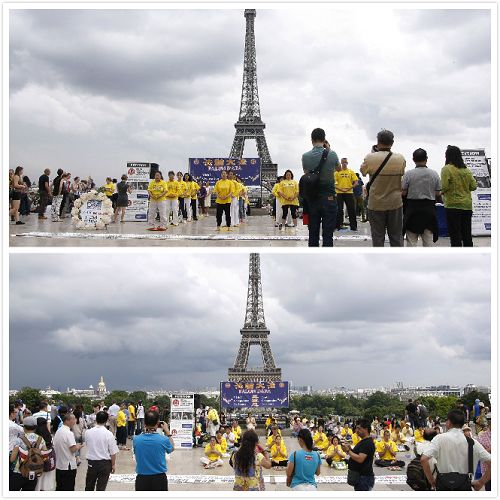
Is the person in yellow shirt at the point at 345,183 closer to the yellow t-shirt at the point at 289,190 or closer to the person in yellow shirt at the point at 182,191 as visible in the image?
the yellow t-shirt at the point at 289,190

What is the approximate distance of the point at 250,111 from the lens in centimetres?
7081

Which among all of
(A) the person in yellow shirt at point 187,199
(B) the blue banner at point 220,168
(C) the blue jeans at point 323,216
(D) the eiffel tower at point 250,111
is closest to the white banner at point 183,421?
(A) the person in yellow shirt at point 187,199

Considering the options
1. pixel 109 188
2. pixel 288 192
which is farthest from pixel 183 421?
pixel 109 188

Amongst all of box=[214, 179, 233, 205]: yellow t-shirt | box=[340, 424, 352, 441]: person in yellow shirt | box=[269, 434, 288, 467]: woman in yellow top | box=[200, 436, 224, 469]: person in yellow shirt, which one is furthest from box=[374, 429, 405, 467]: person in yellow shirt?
box=[214, 179, 233, 205]: yellow t-shirt

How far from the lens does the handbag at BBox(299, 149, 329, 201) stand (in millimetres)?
8445

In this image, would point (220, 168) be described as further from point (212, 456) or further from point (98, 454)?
point (98, 454)

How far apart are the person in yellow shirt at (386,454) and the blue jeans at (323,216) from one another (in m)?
6.69

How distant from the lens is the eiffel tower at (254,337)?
2697 inches

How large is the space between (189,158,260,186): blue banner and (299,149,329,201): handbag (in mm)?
26864

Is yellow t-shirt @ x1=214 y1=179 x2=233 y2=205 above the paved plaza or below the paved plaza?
above

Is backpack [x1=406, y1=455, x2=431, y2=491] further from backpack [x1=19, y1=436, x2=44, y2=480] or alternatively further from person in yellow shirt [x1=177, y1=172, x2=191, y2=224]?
person in yellow shirt [x1=177, y1=172, x2=191, y2=224]

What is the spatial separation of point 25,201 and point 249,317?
5405 cm

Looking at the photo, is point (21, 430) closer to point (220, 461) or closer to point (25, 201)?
point (220, 461)

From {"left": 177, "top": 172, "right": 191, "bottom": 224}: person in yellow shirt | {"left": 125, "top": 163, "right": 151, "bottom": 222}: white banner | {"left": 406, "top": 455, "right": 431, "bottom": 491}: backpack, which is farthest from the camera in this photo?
{"left": 125, "top": 163, "right": 151, "bottom": 222}: white banner
